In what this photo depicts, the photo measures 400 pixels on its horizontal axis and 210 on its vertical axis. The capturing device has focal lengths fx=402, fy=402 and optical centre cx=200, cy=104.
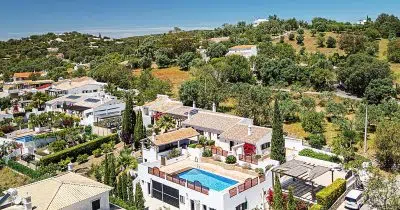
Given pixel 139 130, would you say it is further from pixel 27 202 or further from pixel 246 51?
pixel 246 51

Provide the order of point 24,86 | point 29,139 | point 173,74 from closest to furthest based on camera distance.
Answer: point 29,139 → point 24,86 → point 173,74

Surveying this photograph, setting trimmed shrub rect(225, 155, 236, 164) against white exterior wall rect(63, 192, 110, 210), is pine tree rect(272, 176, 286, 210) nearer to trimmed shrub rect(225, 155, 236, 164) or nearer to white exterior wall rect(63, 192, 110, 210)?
trimmed shrub rect(225, 155, 236, 164)

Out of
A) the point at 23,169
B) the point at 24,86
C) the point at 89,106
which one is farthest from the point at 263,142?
the point at 24,86

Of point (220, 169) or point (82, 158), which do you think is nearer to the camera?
point (220, 169)

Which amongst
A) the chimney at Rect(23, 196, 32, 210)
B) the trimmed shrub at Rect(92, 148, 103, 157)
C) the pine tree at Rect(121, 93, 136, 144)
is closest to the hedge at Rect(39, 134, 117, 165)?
the trimmed shrub at Rect(92, 148, 103, 157)

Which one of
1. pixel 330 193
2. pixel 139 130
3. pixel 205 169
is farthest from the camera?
pixel 139 130

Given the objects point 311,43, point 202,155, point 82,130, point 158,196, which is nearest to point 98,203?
point 158,196

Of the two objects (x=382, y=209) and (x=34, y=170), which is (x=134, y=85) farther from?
(x=382, y=209)
